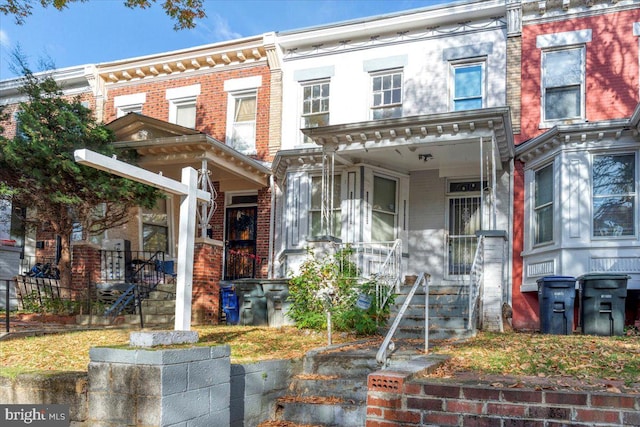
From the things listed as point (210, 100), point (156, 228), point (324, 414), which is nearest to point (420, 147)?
point (210, 100)

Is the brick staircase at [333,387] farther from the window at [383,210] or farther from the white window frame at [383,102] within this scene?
the white window frame at [383,102]

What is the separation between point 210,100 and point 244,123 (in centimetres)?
121

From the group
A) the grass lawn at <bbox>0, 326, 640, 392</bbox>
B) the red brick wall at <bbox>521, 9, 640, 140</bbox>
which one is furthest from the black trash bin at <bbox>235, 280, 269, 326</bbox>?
the red brick wall at <bbox>521, 9, 640, 140</bbox>

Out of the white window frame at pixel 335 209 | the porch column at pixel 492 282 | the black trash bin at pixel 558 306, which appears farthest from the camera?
the white window frame at pixel 335 209

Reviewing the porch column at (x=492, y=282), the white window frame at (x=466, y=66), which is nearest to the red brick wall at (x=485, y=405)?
the porch column at (x=492, y=282)

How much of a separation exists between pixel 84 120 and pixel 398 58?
7.29 meters

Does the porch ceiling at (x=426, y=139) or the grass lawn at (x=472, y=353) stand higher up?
the porch ceiling at (x=426, y=139)

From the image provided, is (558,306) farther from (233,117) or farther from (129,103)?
(129,103)

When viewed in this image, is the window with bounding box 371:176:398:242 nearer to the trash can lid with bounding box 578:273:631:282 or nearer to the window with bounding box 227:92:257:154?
the window with bounding box 227:92:257:154

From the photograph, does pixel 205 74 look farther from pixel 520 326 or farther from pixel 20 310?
pixel 520 326

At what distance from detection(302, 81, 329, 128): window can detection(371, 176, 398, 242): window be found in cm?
233

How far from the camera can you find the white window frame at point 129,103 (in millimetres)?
16281

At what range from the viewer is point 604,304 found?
9.38 m

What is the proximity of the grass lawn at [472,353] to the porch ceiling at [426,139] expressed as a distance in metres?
3.85
